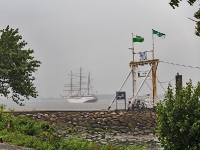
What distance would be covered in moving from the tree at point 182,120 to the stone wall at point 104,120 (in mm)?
20276

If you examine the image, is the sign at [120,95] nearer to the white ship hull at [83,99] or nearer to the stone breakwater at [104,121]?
the stone breakwater at [104,121]

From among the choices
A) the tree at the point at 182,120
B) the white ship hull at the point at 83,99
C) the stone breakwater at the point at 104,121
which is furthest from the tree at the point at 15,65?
the white ship hull at the point at 83,99

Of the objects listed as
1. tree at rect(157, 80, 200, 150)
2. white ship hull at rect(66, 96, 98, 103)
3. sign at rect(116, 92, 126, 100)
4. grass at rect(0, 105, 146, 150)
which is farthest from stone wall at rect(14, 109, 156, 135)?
white ship hull at rect(66, 96, 98, 103)

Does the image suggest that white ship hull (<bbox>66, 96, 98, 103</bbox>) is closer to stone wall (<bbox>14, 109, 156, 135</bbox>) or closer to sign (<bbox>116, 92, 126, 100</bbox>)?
sign (<bbox>116, 92, 126, 100</bbox>)

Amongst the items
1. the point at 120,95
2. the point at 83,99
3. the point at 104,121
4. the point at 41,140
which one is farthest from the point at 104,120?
the point at 83,99

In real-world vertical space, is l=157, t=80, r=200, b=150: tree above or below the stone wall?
above

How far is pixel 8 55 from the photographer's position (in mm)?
31062

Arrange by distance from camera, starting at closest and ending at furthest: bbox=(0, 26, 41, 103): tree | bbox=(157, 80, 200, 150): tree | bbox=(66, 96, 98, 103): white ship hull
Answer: bbox=(157, 80, 200, 150): tree
bbox=(0, 26, 41, 103): tree
bbox=(66, 96, 98, 103): white ship hull

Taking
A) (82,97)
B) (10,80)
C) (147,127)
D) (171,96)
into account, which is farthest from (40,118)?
(82,97)

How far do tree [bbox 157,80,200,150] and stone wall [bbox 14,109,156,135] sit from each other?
2028 cm

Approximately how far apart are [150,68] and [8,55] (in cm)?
1897

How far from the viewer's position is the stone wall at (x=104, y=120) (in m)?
34.6

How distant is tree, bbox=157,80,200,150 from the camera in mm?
12859

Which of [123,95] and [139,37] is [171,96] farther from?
[139,37]
